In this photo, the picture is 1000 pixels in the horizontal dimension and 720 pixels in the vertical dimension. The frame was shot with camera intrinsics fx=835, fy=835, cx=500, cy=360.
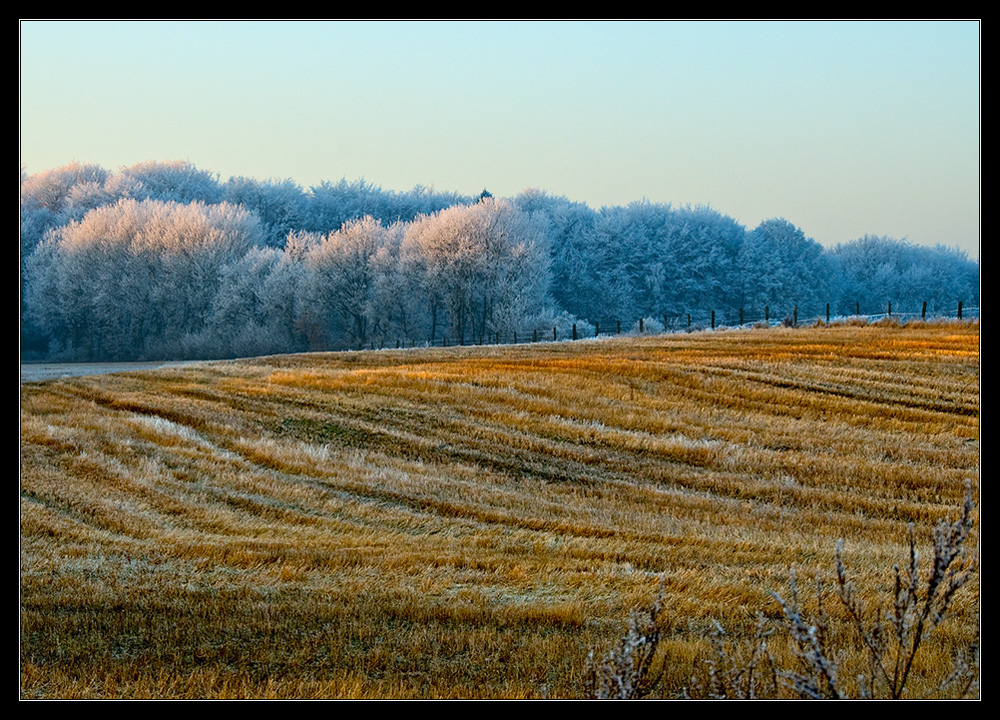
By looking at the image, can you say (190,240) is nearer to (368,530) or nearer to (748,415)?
(748,415)

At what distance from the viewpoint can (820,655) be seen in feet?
11.6

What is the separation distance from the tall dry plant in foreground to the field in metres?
0.20

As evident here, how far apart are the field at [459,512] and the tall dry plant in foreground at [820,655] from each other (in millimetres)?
203

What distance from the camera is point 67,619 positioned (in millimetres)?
7199

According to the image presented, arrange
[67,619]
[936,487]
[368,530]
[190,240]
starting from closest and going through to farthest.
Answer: [67,619]
[368,530]
[936,487]
[190,240]

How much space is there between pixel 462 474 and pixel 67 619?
971cm

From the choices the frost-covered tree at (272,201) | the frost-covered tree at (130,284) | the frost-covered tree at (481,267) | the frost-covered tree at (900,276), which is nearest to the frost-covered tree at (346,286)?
the frost-covered tree at (481,267)

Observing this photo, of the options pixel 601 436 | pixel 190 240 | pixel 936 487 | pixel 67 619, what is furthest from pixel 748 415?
pixel 190 240

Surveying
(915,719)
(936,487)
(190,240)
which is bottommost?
(936,487)

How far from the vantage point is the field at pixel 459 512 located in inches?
254

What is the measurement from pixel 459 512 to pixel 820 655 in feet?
33.2

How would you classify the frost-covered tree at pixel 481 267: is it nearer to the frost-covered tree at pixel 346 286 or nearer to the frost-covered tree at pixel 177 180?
the frost-covered tree at pixel 346 286

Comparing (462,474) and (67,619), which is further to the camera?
(462,474)

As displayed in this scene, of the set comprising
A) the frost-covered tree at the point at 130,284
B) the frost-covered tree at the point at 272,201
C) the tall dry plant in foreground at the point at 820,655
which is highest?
the frost-covered tree at the point at 272,201
